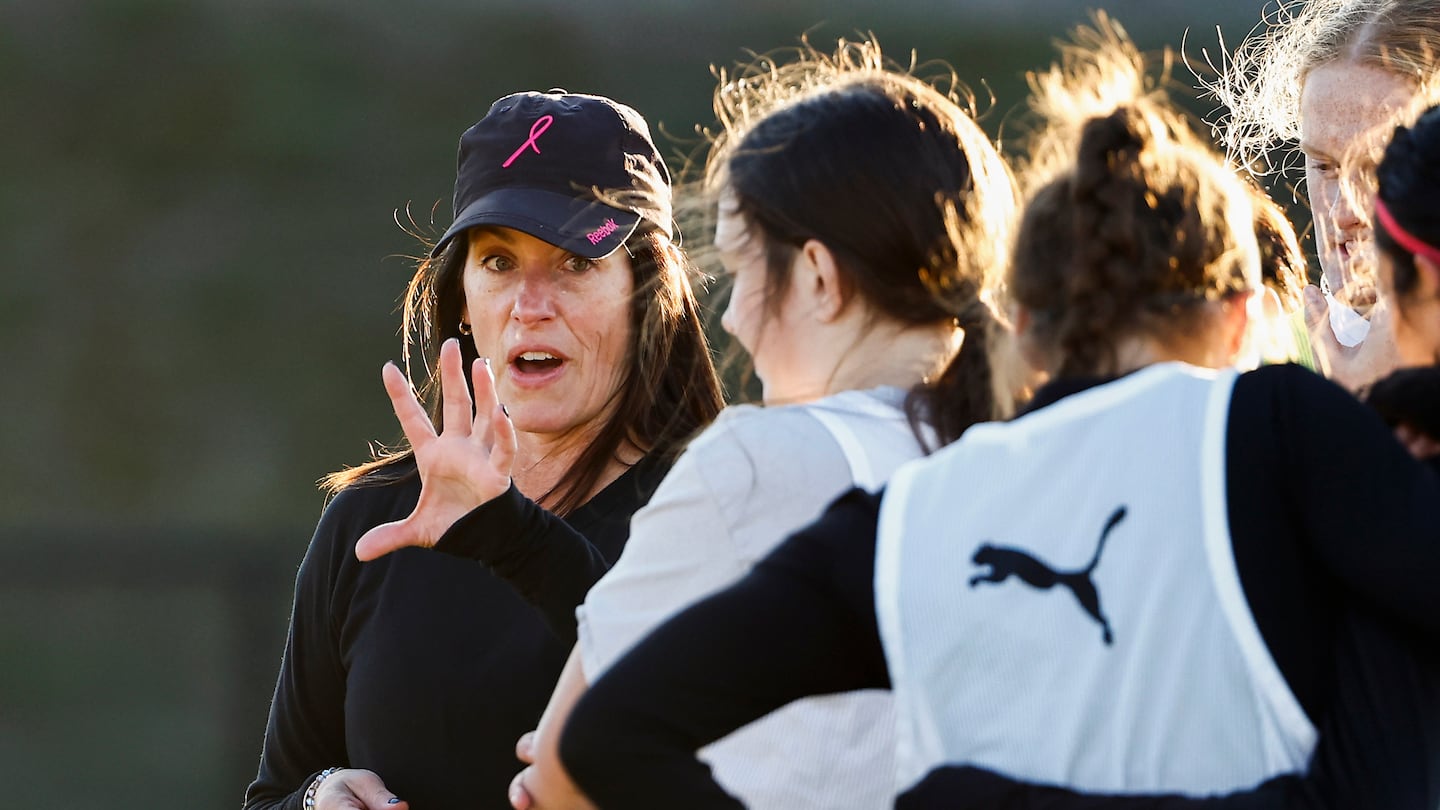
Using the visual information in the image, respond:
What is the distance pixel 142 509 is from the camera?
784 centimetres

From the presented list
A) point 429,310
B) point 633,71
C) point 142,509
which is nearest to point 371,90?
point 633,71

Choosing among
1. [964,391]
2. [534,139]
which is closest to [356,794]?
[534,139]

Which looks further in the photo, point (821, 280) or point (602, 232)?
point (602, 232)

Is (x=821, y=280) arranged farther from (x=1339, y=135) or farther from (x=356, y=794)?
(x=1339, y=135)

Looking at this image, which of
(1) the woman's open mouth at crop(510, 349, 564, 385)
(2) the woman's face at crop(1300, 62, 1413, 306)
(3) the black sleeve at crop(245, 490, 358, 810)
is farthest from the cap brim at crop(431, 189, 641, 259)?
(2) the woman's face at crop(1300, 62, 1413, 306)

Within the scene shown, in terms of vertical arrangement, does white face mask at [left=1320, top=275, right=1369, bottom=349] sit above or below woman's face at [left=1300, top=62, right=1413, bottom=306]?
below

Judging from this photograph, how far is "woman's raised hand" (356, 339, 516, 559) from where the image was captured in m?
1.75

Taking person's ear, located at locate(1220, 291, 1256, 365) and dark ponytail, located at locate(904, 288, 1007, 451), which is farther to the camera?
dark ponytail, located at locate(904, 288, 1007, 451)

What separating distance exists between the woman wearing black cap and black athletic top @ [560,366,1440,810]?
0.80 meters

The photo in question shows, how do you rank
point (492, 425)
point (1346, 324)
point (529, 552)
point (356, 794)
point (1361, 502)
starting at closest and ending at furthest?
point (1361, 502)
point (529, 552)
point (492, 425)
point (356, 794)
point (1346, 324)

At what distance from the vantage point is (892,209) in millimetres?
1390

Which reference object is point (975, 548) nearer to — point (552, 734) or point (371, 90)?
point (552, 734)

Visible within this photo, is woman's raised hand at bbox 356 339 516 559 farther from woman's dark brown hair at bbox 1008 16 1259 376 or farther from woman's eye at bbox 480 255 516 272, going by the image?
woman's dark brown hair at bbox 1008 16 1259 376

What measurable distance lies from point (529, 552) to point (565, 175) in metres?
0.65
